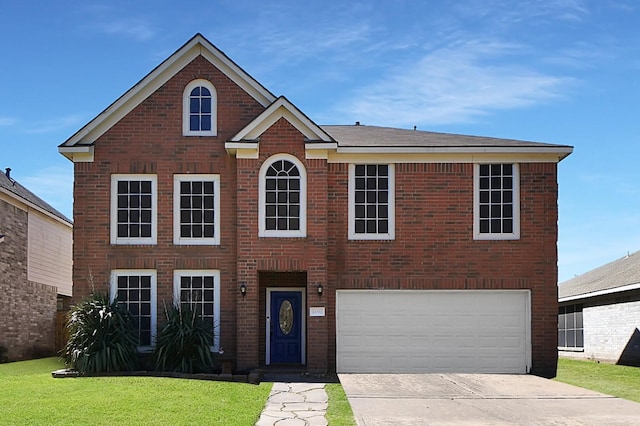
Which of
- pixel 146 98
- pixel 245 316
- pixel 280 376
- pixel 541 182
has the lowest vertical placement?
pixel 280 376

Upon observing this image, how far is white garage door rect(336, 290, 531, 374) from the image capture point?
66.7 ft

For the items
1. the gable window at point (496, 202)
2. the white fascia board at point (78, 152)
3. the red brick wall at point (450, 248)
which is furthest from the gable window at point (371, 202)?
the white fascia board at point (78, 152)

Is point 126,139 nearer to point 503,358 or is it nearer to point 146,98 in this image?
point 146,98

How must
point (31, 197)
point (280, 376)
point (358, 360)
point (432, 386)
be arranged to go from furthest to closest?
point (31, 197), point (358, 360), point (280, 376), point (432, 386)

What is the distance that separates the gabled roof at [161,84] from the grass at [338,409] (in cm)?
783

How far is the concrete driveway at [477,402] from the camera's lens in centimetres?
1287

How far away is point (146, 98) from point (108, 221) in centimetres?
319

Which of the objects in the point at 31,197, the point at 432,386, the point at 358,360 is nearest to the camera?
the point at 432,386

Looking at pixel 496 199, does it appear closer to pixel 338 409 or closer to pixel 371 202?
pixel 371 202

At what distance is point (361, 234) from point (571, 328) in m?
13.0

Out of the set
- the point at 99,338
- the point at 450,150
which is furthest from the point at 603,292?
the point at 99,338

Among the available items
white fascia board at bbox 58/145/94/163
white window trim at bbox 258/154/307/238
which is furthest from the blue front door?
white fascia board at bbox 58/145/94/163

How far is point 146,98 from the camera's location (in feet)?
68.1

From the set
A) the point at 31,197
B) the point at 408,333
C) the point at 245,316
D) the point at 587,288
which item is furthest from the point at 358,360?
the point at 31,197
